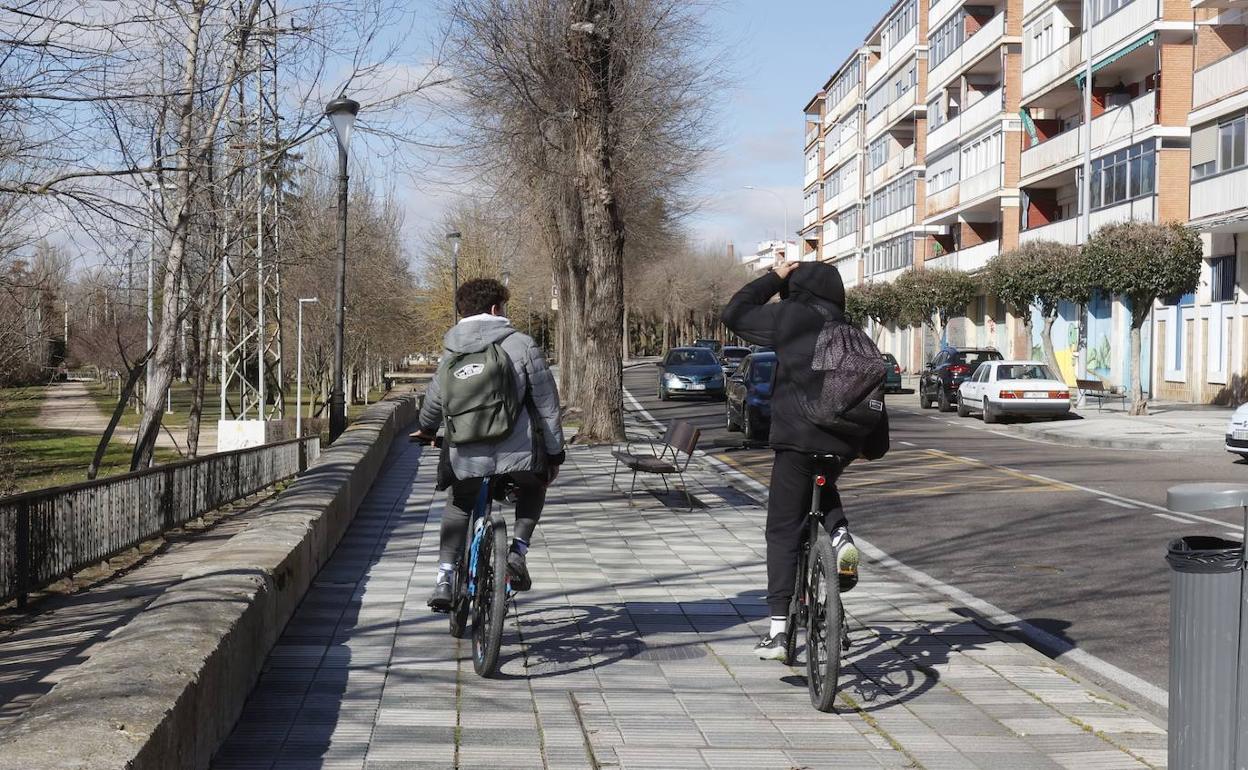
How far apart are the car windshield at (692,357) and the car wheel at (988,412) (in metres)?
13.1

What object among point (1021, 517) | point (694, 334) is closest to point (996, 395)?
point (1021, 517)

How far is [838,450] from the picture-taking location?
5922 millimetres

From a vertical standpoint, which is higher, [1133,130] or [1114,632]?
Answer: [1133,130]

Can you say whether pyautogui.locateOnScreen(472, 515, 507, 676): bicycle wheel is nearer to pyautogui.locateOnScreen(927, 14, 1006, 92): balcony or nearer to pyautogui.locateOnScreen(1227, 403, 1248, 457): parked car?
pyautogui.locateOnScreen(1227, 403, 1248, 457): parked car

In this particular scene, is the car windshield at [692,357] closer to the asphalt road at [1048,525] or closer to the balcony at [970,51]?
the asphalt road at [1048,525]

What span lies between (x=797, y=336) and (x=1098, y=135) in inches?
1589

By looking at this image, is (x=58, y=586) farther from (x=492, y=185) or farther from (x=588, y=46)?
(x=492, y=185)

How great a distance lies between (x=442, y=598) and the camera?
22.0 feet

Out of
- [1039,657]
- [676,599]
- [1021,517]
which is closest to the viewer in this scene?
[1039,657]

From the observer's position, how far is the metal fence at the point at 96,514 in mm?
10000

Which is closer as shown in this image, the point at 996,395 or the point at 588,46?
the point at 588,46

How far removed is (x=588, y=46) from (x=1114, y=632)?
1394cm

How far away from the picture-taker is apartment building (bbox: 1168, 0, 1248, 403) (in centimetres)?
3378

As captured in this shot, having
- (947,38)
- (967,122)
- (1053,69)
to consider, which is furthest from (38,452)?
(947,38)
